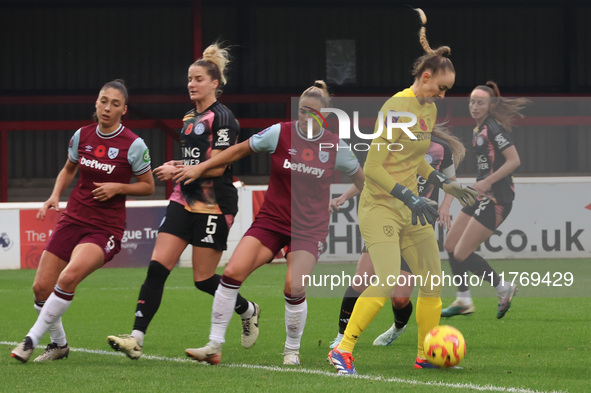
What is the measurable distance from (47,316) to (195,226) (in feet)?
3.66

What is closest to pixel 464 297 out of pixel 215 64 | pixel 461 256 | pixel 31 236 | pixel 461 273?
pixel 461 273

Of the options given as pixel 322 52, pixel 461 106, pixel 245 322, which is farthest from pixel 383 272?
pixel 322 52

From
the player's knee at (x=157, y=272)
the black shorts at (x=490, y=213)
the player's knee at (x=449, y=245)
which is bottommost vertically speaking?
the player's knee at (x=449, y=245)

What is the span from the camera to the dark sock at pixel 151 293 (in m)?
6.15

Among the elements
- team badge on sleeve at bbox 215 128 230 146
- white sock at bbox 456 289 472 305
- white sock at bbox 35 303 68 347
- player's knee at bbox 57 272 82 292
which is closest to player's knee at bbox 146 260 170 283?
player's knee at bbox 57 272 82 292

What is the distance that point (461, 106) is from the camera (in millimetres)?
25734

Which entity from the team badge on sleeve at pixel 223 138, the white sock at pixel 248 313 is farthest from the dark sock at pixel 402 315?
the team badge on sleeve at pixel 223 138

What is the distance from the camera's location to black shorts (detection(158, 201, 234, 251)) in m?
6.30

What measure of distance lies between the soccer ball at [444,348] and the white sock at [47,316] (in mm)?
2339

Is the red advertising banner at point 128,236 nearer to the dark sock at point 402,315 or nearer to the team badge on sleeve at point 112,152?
the dark sock at point 402,315

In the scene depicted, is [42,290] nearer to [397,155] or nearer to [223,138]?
[223,138]

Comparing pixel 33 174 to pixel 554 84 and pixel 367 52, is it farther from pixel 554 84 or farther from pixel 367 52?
pixel 554 84

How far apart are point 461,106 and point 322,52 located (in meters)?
4.82

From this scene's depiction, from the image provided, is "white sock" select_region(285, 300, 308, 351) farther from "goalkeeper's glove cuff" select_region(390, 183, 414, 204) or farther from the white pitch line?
"goalkeeper's glove cuff" select_region(390, 183, 414, 204)
